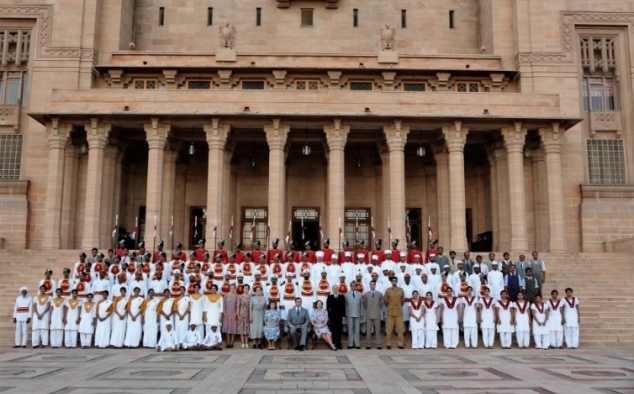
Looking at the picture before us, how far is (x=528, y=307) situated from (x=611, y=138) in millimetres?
19615

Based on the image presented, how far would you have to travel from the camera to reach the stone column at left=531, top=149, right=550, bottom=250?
30.0 meters

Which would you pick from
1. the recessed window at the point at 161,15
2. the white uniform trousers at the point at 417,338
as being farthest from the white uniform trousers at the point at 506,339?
the recessed window at the point at 161,15

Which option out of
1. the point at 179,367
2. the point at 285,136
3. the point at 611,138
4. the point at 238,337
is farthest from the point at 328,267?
the point at 611,138

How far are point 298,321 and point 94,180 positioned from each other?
48.8 ft

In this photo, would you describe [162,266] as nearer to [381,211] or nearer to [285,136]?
[285,136]

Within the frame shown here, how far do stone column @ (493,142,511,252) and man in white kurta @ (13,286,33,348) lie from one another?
21.4 meters

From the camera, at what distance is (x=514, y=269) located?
19672mm

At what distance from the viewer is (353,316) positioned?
17516mm

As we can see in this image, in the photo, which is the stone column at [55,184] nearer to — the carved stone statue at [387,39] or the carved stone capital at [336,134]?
the carved stone capital at [336,134]

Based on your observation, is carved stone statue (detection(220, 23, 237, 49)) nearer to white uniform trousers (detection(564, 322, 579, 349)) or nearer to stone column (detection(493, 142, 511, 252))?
stone column (detection(493, 142, 511, 252))

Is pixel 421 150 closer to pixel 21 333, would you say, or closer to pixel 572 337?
pixel 572 337

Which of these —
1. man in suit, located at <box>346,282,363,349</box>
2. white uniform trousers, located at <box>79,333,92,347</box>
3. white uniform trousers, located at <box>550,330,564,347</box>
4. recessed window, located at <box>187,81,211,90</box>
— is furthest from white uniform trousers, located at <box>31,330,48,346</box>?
recessed window, located at <box>187,81,211,90</box>

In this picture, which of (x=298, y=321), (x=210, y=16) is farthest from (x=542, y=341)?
(x=210, y=16)

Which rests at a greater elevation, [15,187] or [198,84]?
[198,84]
